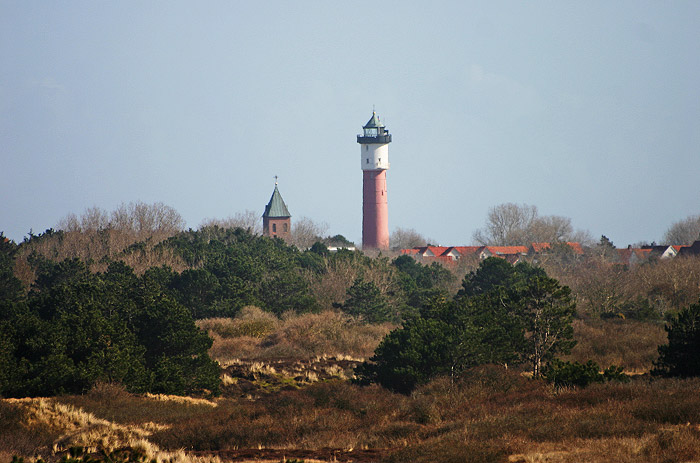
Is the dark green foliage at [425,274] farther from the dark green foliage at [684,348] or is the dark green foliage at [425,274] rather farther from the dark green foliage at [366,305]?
the dark green foliage at [684,348]

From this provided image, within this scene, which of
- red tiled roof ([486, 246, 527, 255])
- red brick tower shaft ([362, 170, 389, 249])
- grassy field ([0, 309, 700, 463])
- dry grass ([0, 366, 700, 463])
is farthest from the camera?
red tiled roof ([486, 246, 527, 255])

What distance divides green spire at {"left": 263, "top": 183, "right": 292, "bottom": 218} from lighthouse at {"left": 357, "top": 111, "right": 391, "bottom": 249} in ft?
63.1

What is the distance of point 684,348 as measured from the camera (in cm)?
2569

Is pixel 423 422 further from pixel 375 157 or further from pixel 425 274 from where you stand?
pixel 375 157

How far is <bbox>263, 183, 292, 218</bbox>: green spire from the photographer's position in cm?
11181

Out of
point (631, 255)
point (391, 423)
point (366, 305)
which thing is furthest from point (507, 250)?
point (391, 423)

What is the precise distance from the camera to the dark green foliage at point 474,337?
29.1 m

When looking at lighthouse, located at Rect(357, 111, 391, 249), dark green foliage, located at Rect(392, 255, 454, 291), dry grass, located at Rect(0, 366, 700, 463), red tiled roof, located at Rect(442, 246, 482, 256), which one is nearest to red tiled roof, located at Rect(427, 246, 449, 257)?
red tiled roof, located at Rect(442, 246, 482, 256)

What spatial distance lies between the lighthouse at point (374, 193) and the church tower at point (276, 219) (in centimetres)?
1925

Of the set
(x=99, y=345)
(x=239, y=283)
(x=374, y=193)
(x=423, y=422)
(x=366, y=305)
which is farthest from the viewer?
(x=374, y=193)

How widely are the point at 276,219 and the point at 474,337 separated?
83.5 meters

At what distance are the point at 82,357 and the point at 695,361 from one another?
19421mm

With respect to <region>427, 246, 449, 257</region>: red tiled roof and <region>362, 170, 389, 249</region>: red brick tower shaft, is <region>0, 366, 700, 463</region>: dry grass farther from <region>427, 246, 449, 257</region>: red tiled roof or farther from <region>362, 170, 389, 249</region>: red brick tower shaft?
<region>427, 246, 449, 257</region>: red tiled roof

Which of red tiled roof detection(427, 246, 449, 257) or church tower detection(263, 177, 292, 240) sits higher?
church tower detection(263, 177, 292, 240)
